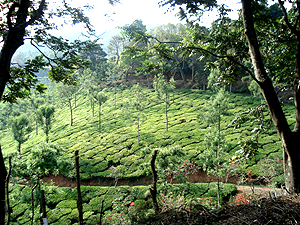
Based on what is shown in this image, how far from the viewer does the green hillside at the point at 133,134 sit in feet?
57.0

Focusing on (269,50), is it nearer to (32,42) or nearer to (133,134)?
(32,42)

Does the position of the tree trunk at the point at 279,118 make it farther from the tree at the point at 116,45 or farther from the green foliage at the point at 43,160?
the tree at the point at 116,45

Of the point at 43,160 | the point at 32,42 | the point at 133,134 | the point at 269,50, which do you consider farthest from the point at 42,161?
the point at 133,134

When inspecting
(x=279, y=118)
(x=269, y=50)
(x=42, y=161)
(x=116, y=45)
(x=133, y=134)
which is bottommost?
(x=42, y=161)

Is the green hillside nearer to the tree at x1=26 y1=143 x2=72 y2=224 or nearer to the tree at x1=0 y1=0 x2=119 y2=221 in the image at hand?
the tree at x1=26 y1=143 x2=72 y2=224

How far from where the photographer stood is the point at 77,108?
38500 mm

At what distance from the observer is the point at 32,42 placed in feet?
14.5

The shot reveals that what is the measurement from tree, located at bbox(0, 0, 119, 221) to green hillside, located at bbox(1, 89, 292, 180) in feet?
25.7

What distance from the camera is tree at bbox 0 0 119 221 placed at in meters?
3.47

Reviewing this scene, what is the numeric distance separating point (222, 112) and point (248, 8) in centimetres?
1404

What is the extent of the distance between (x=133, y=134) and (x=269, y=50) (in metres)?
19.6

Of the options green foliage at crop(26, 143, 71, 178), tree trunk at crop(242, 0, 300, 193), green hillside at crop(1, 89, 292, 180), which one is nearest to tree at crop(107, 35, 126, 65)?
green hillside at crop(1, 89, 292, 180)

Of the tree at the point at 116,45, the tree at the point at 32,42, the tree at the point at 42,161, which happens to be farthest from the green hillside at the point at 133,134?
the tree at the point at 116,45

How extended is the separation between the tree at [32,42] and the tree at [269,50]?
10.0 ft
